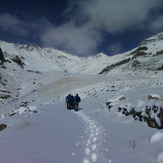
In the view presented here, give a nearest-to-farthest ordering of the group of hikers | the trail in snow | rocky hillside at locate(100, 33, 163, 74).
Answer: the trail in snow
the group of hikers
rocky hillside at locate(100, 33, 163, 74)

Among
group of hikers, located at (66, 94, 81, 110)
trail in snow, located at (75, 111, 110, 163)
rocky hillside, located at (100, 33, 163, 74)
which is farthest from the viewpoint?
rocky hillside, located at (100, 33, 163, 74)

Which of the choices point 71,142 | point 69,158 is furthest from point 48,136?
point 69,158

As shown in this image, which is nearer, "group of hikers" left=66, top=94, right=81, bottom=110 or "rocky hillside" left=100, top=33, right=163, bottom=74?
"group of hikers" left=66, top=94, right=81, bottom=110

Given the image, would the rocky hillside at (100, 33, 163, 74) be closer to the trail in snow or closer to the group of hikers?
the group of hikers

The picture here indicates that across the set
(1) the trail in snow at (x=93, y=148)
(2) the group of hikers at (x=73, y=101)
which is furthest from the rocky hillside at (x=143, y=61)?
(1) the trail in snow at (x=93, y=148)

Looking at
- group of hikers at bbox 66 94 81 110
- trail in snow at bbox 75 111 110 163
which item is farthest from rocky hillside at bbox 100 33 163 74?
trail in snow at bbox 75 111 110 163

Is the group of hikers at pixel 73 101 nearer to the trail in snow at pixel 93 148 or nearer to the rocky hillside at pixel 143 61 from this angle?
the trail in snow at pixel 93 148

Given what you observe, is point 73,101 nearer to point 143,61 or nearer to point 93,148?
point 93,148

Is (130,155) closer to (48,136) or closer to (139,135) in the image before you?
(139,135)

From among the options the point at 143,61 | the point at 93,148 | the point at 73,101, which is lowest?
the point at 93,148

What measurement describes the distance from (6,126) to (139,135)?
5621 mm

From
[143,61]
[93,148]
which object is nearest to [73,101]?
[93,148]

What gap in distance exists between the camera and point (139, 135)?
26.5ft

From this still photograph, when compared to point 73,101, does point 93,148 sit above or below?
below
